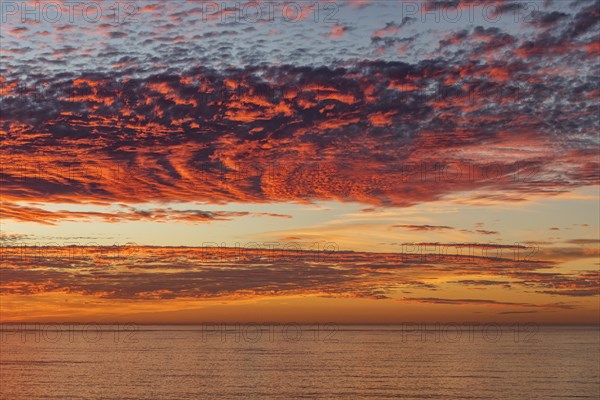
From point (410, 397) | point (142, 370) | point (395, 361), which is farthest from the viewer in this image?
point (395, 361)

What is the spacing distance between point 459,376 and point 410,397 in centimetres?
3306

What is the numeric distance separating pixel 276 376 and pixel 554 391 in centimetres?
4557

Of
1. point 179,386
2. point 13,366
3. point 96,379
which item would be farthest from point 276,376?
point 13,366

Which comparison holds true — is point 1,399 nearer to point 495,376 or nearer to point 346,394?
point 346,394

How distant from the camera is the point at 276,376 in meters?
130

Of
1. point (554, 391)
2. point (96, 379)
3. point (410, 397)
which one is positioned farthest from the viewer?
point (96, 379)

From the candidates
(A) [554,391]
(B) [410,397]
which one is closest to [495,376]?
(A) [554,391]

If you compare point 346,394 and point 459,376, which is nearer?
point 346,394

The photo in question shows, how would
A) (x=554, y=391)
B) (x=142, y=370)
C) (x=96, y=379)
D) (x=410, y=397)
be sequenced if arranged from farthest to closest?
(x=142, y=370), (x=96, y=379), (x=554, y=391), (x=410, y=397)

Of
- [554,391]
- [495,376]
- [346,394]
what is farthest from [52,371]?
[554,391]

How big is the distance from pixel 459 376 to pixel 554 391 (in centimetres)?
2346

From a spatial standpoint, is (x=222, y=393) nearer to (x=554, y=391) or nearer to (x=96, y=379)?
(x=96, y=379)

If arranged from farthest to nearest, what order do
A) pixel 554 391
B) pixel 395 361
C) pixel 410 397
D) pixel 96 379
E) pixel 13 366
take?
pixel 395 361 → pixel 13 366 → pixel 96 379 → pixel 554 391 → pixel 410 397

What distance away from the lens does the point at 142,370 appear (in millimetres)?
142750
